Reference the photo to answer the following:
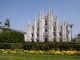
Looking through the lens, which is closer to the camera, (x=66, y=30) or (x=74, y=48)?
(x=74, y=48)

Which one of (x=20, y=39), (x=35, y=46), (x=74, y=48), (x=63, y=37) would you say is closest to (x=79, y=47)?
(x=74, y=48)

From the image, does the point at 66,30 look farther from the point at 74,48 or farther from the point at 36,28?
the point at 74,48

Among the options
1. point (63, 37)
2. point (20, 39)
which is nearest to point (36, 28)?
point (63, 37)

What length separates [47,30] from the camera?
9688 cm

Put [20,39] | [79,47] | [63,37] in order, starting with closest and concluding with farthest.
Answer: [79,47], [20,39], [63,37]

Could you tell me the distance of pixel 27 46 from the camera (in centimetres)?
3388

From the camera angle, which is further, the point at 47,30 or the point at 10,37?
the point at 47,30

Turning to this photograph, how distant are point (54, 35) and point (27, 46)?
201 feet

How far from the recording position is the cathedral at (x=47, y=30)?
303ft

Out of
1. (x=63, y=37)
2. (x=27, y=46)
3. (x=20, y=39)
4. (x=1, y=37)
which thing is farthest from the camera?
(x=63, y=37)

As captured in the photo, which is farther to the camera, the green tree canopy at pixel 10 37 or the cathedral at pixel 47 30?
the cathedral at pixel 47 30

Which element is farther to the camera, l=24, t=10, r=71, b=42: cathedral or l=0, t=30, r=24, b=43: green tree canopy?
l=24, t=10, r=71, b=42: cathedral

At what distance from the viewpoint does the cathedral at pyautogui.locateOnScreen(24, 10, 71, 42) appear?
92.2 meters

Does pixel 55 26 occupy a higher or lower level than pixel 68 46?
higher
